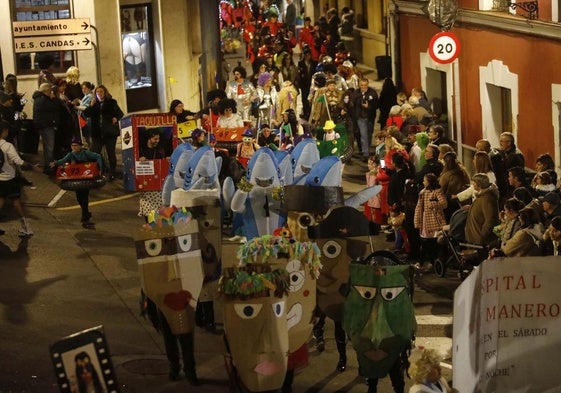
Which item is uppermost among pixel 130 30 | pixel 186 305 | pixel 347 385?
pixel 130 30

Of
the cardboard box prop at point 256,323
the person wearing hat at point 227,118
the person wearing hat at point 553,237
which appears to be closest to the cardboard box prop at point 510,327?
the cardboard box prop at point 256,323

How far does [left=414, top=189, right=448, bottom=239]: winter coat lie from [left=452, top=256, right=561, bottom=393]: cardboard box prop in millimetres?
6946

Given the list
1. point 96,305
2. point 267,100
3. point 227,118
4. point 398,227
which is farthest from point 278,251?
point 267,100

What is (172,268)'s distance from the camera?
13.7 meters

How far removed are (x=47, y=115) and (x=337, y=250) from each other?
10.8m

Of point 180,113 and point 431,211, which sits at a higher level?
point 180,113

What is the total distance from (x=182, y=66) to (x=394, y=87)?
5393mm

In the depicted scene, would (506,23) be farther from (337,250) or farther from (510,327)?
(510,327)

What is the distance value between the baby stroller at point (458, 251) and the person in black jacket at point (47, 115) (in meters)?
8.42

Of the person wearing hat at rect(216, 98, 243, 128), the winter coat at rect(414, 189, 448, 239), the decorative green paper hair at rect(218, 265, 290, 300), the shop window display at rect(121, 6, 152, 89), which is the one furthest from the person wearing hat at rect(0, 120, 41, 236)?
the shop window display at rect(121, 6, 152, 89)

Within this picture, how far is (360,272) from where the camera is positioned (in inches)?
508

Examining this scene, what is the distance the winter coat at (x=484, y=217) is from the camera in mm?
16938

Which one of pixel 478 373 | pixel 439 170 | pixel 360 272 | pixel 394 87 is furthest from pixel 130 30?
pixel 478 373

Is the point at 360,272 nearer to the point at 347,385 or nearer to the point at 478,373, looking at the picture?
the point at 347,385
